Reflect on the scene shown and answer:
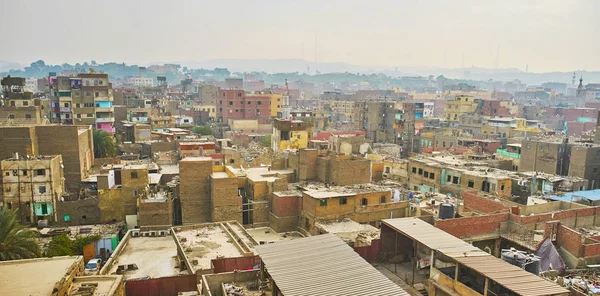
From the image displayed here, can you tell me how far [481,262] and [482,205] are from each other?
13336 mm

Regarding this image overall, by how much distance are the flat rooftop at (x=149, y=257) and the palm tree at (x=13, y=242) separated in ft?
15.0

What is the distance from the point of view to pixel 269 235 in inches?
1261

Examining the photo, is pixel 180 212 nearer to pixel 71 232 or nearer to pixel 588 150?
pixel 71 232

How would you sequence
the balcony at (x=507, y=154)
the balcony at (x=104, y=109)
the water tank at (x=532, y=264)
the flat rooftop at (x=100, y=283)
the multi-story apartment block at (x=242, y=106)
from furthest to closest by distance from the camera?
1. the multi-story apartment block at (x=242, y=106)
2. the balcony at (x=104, y=109)
3. the balcony at (x=507, y=154)
4. the flat rooftop at (x=100, y=283)
5. the water tank at (x=532, y=264)

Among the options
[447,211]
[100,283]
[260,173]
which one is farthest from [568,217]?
[100,283]

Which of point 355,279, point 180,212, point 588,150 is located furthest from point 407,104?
point 355,279

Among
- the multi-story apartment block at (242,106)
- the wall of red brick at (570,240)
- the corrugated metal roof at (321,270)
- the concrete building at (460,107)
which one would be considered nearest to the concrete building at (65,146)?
the corrugated metal roof at (321,270)

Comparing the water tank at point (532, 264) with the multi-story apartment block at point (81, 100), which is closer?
the water tank at point (532, 264)

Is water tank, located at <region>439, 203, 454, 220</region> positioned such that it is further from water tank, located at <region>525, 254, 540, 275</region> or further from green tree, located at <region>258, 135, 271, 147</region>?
green tree, located at <region>258, 135, 271, 147</region>

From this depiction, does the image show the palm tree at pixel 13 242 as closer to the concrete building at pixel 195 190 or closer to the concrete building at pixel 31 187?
the concrete building at pixel 31 187

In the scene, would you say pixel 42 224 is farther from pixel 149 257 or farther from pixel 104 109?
pixel 104 109

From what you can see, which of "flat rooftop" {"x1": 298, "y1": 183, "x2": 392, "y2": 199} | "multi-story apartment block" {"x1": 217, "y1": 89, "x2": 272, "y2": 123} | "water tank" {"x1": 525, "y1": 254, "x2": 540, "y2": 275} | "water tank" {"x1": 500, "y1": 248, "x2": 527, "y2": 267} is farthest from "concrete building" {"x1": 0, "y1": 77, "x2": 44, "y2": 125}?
"water tank" {"x1": 525, "y1": 254, "x2": 540, "y2": 275}

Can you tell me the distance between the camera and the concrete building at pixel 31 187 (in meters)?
32.7

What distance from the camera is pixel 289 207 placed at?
3219cm
